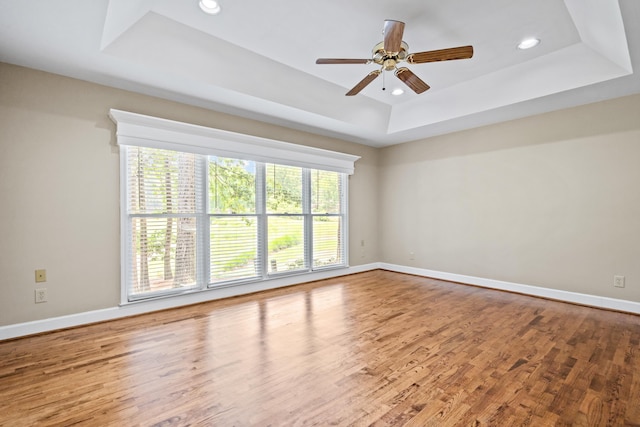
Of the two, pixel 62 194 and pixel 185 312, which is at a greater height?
pixel 62 194

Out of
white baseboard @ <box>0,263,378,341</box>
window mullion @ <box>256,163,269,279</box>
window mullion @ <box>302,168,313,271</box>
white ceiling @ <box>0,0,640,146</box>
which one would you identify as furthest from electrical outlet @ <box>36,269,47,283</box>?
window mullion @ <box>302,168,313,271</box>

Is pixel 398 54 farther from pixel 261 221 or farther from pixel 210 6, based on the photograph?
pixel 261 221

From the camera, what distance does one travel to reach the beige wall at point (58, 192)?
273 centimetres

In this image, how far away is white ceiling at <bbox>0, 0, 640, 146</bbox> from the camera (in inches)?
94.5

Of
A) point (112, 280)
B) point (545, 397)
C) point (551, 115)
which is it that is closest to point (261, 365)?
point (545, 397)

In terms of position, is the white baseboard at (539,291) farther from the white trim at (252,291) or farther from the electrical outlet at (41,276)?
the electrical outlet at (41,276)

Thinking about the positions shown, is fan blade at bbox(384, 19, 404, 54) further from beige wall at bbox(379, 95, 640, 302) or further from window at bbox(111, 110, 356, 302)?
beige wall at bbox(379, 95, 640, 302)

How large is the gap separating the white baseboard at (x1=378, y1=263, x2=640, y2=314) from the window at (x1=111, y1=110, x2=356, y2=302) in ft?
6.03

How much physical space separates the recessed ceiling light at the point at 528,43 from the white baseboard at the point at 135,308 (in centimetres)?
406

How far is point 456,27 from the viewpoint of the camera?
2.78 meters

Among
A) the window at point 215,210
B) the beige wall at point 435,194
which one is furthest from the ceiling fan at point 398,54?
the beige wall at point 435,194

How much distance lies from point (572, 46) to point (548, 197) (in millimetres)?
1821

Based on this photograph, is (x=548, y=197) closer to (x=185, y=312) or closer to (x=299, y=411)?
(x=299, y=411)

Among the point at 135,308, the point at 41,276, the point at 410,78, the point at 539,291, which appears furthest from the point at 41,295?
the point at 539,291
